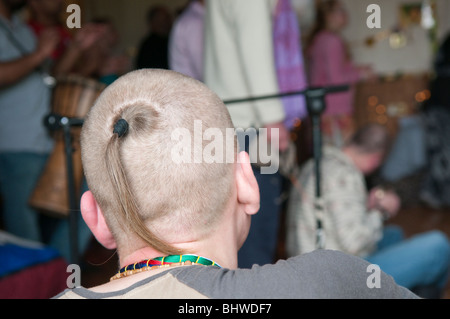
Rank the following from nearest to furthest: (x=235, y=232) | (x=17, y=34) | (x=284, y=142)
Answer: (x=235, y=232), (x=284, y=142), (x=17, y=34)

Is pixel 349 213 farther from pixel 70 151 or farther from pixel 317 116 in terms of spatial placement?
pixel 70 151

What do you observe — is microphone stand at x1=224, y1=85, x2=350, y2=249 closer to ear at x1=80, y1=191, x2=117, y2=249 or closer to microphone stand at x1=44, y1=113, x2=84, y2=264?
→ microphone stand at x1=44, y1=113, x2=84, y2=264

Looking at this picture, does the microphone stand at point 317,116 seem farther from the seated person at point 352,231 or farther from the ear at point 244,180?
the ear at point 244,180

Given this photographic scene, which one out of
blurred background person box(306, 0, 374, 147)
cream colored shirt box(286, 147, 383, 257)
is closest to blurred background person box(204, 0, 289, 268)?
cream colored shirt box(286, 147, 383, 257)

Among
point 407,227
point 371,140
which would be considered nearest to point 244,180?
point 371,140

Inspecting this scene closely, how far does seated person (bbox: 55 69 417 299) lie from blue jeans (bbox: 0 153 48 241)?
161 cm

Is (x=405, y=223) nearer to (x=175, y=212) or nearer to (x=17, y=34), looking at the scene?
(x=17, y=34)

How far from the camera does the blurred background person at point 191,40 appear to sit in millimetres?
2221

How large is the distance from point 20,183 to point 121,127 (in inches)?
68.3

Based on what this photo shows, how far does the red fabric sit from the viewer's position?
1.79 meters

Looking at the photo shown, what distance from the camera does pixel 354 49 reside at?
552 cm

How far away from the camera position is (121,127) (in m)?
0.69

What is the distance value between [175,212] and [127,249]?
112 millimetres

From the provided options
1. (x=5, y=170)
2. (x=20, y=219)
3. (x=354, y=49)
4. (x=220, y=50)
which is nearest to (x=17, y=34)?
(x=5, y=170)
